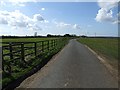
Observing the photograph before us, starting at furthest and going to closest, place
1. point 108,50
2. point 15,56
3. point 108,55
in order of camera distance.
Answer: point 108,50, point 108,55, point 15,56

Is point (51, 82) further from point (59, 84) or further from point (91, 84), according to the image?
point (91, 84)

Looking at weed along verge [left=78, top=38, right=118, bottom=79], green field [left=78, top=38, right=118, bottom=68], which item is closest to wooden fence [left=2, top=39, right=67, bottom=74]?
weed along verge [left=78, top=38, right=118, bottom=79]

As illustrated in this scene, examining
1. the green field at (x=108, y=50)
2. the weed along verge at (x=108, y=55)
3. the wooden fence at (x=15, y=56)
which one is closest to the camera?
the wooden fence at (x=15, y=56)

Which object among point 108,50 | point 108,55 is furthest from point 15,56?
point 108,50

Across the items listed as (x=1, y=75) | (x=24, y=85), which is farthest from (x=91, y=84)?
(x=1, y=75)

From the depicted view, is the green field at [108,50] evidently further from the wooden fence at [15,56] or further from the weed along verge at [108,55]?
the wooden fence at [15,56]

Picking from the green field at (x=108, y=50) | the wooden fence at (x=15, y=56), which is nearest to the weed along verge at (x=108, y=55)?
the green field at (x=108, y=50)

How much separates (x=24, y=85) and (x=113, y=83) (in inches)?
131

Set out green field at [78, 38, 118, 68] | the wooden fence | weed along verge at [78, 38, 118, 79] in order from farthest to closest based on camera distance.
Result: 1. green field at [78, 38, 118, 68]
2. weed along verge at [78, 38, 118, 79]
3. the wooden fence

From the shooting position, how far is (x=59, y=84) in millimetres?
9148

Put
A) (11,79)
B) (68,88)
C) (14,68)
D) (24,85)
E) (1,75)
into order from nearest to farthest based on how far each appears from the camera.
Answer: (68,88), (24,85), (11,79), (1,75), (14,68)

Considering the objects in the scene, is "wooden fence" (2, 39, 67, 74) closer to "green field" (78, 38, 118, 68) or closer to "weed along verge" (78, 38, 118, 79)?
"weed along verge" (78, 38, 118, 79)

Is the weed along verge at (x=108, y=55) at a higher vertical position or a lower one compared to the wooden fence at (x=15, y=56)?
lower

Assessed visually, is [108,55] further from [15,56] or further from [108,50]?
[15,56]
